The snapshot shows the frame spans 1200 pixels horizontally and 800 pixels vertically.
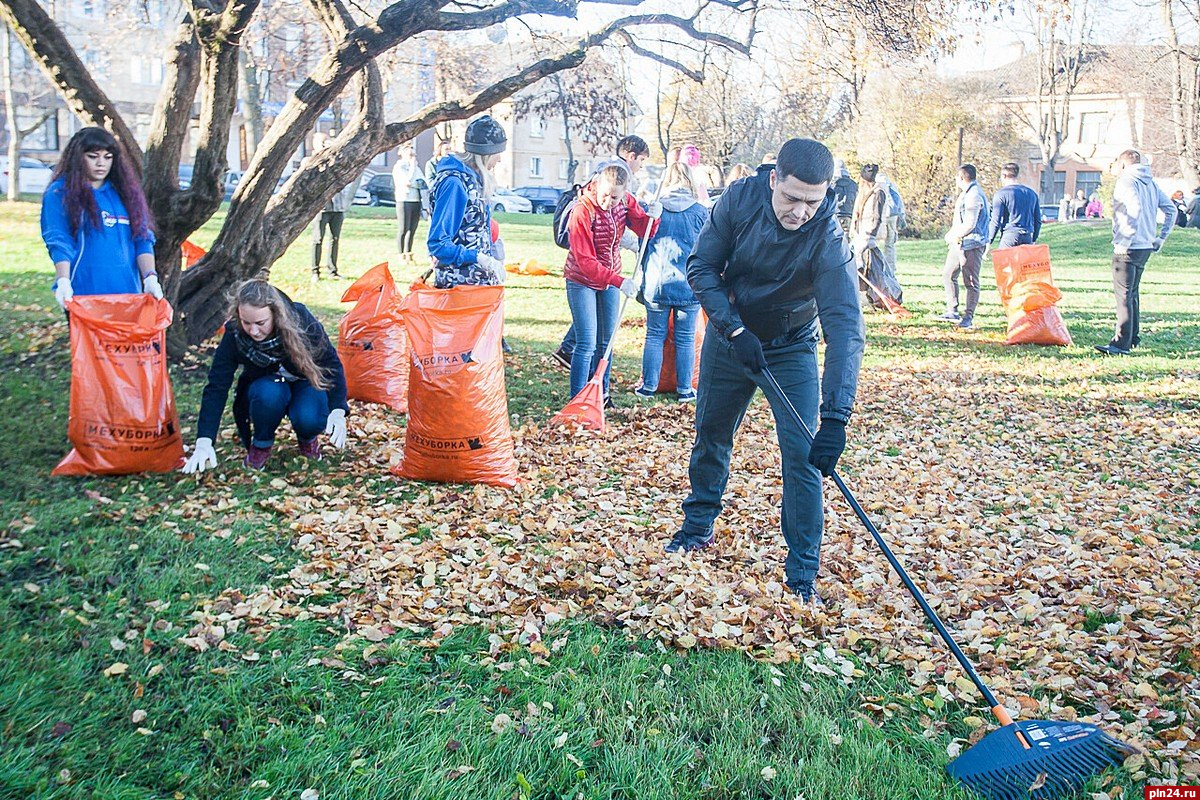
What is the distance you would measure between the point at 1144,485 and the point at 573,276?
12.2ft

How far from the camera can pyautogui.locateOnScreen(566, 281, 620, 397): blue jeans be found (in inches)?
254

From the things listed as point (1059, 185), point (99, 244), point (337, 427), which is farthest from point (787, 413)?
point (1059, 185)

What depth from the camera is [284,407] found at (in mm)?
5176

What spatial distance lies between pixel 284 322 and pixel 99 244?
47.1 inches

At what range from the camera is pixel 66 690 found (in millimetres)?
2936

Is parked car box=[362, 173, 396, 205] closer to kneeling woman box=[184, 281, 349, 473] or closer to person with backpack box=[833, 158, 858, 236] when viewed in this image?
person with backpack box=[833, 158, 858, 236]

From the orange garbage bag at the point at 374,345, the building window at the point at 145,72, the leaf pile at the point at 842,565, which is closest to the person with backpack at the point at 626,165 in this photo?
the orange garbage bag at the point at 374,345

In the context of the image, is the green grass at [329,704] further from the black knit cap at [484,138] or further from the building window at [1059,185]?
the building window at [1059,185]

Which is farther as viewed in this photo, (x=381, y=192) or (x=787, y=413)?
(x=381, y=192)

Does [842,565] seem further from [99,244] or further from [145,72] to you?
[145,72]

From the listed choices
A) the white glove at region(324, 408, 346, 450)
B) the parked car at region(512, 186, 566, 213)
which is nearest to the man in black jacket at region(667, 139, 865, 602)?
the white glove at region(324, 408, 346, 450)

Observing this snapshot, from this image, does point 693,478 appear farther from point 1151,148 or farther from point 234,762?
point 1151,148

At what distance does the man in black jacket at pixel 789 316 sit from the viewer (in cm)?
351

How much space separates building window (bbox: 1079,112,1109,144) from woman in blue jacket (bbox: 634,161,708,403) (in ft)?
169
